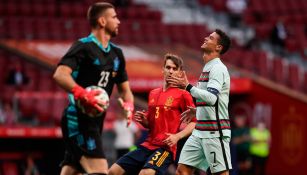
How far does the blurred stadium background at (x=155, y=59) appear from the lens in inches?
688

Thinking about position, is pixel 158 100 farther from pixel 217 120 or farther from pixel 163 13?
pixel 163 13

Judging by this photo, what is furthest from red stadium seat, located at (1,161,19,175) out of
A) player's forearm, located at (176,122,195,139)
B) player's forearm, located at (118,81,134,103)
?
player's forearm, located at (118,81,134,103)

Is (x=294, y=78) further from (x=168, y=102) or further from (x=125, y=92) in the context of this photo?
(x=125, y=92)

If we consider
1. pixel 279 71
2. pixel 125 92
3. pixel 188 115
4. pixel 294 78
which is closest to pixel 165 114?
pixel 188 115

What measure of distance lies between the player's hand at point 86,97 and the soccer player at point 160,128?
1985mm

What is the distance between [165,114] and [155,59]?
12373 mm

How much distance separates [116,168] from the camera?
9656mm

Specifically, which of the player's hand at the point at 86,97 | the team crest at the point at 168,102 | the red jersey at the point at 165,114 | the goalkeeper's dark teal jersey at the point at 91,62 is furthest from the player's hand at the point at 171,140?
the player's hand at the point at 86,97

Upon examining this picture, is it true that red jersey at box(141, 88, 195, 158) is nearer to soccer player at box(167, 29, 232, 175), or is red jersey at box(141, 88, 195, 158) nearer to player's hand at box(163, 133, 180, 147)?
player's hand at box(163, 133, 180, 147)

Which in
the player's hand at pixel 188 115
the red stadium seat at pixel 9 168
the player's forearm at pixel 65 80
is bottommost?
the red stadium seat at pixel 9 168

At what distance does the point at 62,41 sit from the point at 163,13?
5274mm

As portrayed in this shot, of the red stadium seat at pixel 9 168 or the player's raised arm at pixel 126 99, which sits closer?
the player's raised arm at pixel 126 99

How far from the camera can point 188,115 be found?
377 inches

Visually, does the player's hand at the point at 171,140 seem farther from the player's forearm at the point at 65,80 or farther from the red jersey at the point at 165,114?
the player's forearm at the point at 65,80
